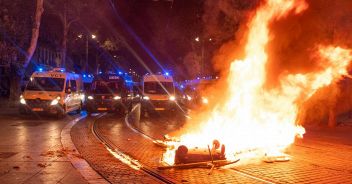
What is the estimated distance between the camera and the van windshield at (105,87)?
26791 mm

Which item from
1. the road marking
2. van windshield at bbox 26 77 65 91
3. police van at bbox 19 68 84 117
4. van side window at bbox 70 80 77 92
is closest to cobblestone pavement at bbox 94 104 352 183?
the road marking

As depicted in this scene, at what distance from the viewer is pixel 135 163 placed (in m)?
10.2

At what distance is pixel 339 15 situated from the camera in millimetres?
17766

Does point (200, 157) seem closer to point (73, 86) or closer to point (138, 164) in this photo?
point (138, 164)

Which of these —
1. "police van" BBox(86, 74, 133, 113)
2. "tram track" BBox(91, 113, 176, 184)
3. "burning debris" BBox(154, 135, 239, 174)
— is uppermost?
"police van" BBox(86, 74, 133, 113)

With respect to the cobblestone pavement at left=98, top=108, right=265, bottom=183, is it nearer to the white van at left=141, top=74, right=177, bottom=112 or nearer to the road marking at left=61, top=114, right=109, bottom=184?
the road marking at left=61, top=114, right=109, bottom=184

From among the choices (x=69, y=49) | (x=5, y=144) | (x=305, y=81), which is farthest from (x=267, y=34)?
(x=69, y=49)

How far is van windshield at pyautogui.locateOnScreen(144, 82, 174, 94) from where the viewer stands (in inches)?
1040

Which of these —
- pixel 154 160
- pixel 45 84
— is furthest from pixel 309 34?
pixel 45 84

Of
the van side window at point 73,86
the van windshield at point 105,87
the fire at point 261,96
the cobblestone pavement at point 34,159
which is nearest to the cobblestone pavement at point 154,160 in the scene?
the fire at point 261,96

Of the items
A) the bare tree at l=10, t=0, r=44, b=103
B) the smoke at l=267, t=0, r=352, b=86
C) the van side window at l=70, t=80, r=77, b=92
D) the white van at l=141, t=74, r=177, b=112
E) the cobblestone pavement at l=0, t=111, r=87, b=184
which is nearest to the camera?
the cobblestone pavement at l=0, t=111, r=87, b=184

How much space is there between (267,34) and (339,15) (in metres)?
6.82

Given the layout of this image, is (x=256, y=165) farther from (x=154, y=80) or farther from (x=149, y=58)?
(x=149, y=58)

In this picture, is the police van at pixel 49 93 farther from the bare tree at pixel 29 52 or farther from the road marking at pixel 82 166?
the road marking at pixel 82 166
